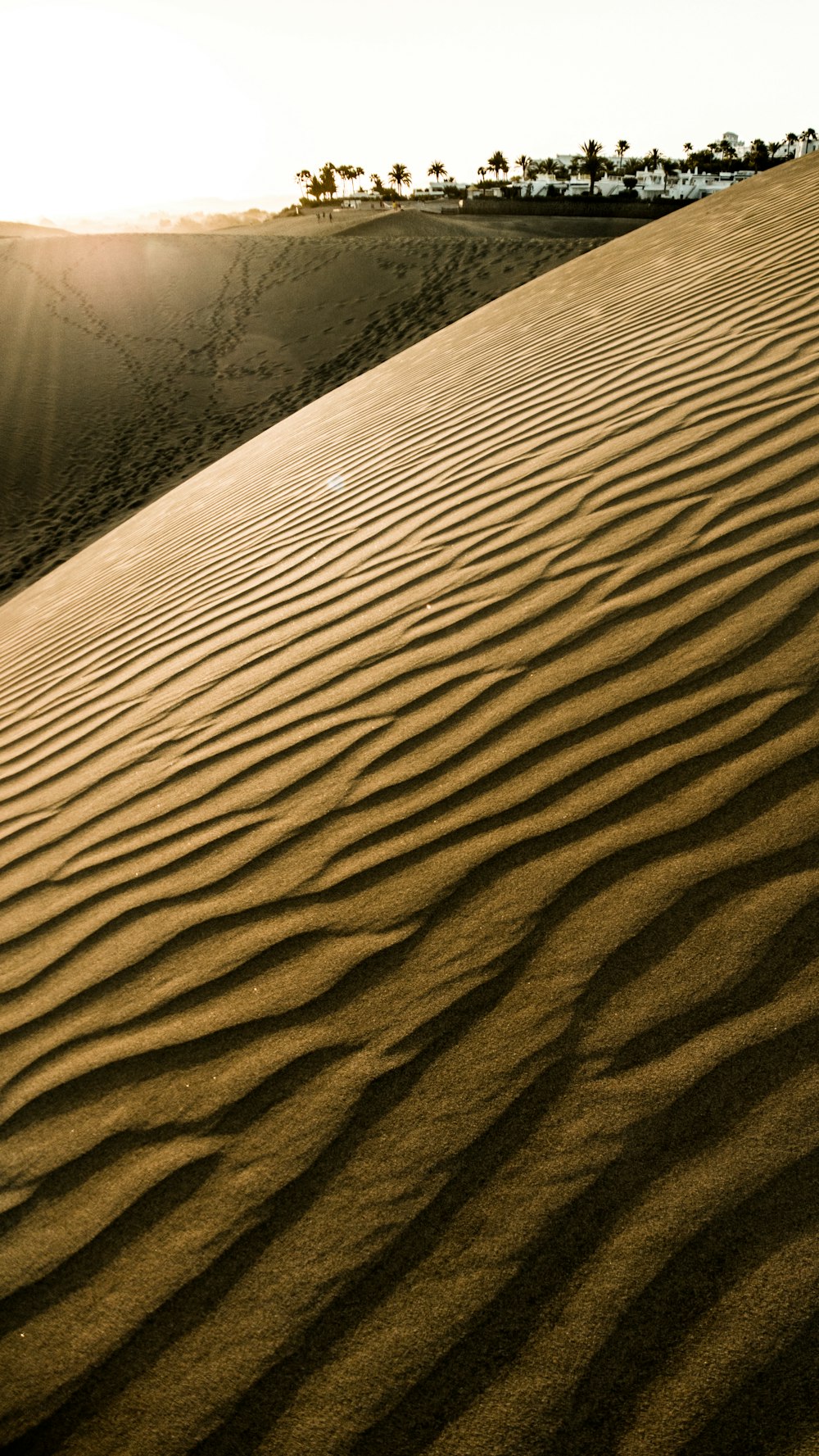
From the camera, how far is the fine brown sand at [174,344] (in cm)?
1055

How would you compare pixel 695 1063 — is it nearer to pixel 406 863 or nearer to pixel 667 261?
pixel 406 863

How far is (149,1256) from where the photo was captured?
1.34m

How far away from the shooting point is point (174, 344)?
1631 cm

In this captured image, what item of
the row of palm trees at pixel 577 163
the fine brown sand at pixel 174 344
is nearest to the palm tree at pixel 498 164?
the row of palm trees at pixel 577 163

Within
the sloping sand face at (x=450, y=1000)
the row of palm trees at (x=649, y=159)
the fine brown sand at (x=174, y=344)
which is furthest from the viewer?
the row of palm trees at (x=649, y=159)

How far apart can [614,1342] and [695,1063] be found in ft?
1.30

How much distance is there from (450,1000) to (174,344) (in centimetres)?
1736

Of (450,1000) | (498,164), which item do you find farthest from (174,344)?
(498,164)

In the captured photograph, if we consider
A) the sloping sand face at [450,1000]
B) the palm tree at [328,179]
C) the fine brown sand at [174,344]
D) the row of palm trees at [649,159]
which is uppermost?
the palm tree at [328,179]

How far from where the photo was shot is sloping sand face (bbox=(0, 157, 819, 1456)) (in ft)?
3.69

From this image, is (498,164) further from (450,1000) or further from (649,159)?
(450,1000)

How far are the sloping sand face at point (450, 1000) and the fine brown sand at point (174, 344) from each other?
649 cm

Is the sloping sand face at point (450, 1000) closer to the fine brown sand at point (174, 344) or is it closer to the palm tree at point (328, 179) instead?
the fine brown sand at point (174, 344)

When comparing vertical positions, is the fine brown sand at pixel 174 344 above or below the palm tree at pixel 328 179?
below
